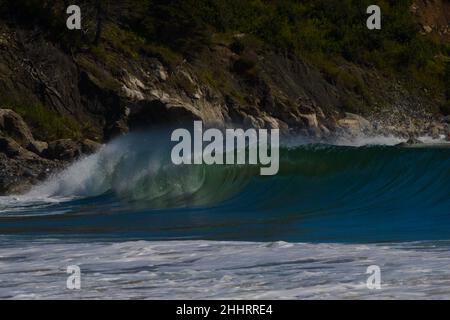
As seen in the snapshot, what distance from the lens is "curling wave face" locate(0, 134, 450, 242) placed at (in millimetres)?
16797

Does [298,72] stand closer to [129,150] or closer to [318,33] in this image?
[318,33]

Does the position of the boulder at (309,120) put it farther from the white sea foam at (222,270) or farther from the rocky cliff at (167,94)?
the white sea foam at (222,270)

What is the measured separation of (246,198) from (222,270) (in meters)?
10.6

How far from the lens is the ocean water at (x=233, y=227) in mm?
10914

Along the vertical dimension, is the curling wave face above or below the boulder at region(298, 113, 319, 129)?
below

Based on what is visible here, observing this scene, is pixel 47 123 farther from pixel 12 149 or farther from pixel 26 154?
pixel 12 149

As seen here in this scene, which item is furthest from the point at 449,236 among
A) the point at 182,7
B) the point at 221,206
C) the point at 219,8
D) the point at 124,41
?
the point at 219,8

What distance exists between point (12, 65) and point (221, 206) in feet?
49.8

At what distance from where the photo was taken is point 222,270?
39.3ft

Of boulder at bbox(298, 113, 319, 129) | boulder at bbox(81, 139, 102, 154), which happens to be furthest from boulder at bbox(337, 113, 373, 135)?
boulder at bbox(81, 139, 102, 154)

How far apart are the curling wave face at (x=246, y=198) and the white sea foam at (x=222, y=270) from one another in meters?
1.57

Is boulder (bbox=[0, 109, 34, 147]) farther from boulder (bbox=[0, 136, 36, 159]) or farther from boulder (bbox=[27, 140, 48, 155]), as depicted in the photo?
boulder (bbox=[0, 136, 36, 159])

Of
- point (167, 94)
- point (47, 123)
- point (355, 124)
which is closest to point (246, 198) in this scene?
point (47, 123)

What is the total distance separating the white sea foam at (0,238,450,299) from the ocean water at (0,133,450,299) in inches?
0.8
